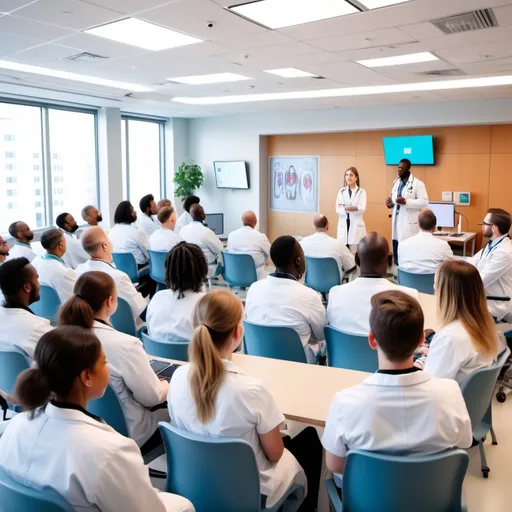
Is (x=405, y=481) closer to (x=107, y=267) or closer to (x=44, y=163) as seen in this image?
(x=107, y=267)

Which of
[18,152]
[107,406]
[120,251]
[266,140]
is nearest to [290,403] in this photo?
[107,406]

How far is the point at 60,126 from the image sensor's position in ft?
29.9

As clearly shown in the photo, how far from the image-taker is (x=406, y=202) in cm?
773

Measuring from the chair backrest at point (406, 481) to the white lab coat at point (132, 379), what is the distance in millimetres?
1014

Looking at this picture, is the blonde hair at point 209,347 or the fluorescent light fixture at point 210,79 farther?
the fluorescent light fixture at point 210,79

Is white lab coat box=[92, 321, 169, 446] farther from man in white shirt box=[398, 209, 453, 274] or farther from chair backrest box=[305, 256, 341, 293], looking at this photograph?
chair backrest box=[305, 256, 341, 293]

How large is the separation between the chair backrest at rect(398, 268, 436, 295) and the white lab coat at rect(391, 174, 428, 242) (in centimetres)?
299

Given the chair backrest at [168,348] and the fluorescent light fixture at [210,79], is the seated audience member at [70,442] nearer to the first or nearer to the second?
the chair backrest at [168,348]

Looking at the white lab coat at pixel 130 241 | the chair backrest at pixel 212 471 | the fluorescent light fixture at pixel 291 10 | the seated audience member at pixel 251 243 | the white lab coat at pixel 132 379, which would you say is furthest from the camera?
the seated audience member at pixel 251 243

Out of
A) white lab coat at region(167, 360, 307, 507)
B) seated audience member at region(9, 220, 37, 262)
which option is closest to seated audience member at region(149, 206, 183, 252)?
seated audience member at region(9, 220, 37, 262)

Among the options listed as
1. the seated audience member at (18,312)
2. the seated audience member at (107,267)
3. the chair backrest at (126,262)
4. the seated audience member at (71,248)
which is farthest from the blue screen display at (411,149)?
the seated audience member at (18,312)

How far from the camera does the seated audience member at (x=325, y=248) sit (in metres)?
6.06

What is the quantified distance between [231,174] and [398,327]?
386 inches

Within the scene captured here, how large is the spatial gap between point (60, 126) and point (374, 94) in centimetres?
545
